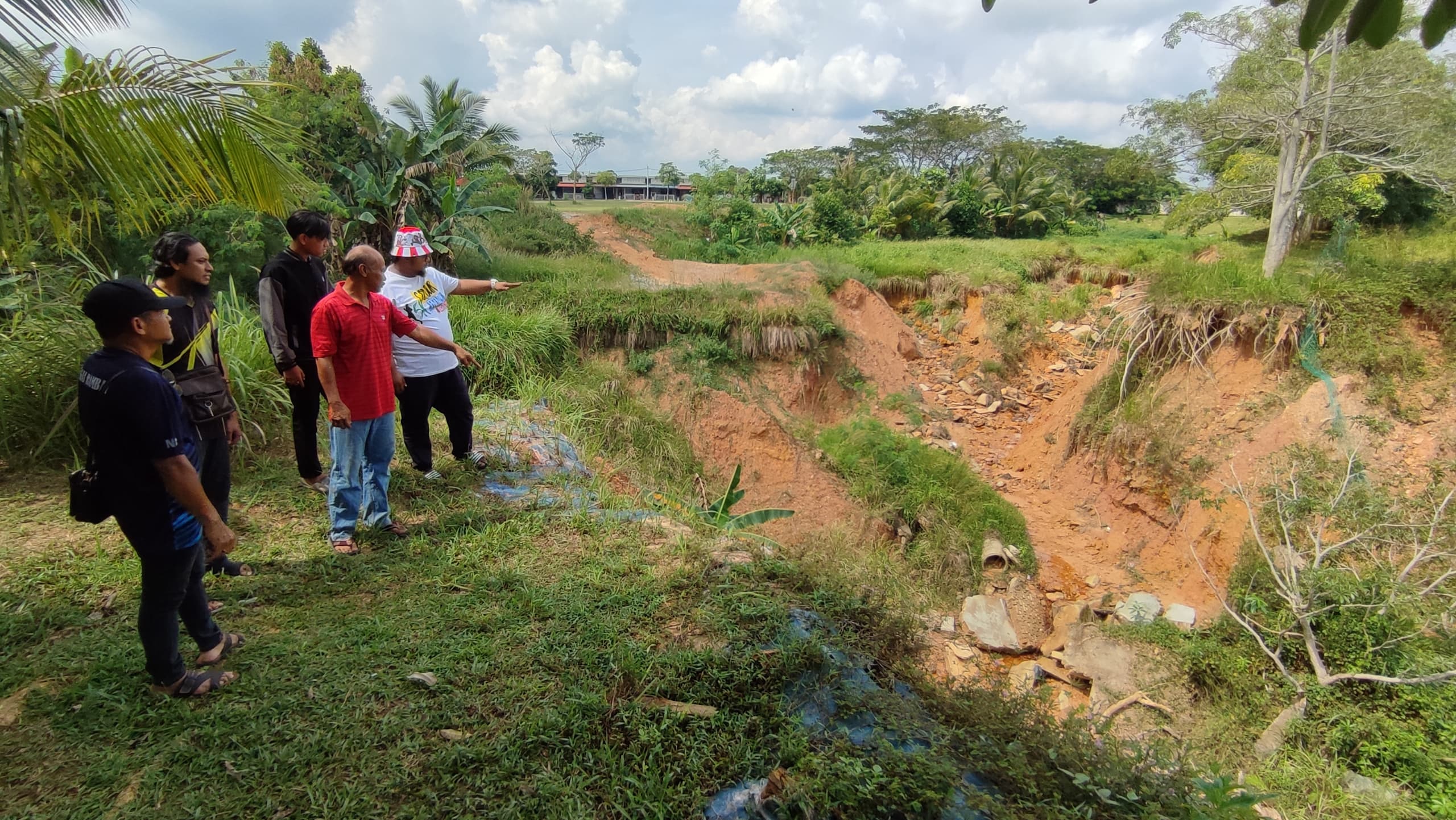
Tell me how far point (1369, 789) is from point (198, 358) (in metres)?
6.58

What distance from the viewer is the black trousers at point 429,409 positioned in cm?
410

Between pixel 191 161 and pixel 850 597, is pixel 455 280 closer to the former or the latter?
pixel 191 161

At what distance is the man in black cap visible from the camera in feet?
6.63

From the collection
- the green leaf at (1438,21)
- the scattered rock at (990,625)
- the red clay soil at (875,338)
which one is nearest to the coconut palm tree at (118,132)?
the green leaf at (1438,21)

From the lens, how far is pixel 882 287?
42.9 ft

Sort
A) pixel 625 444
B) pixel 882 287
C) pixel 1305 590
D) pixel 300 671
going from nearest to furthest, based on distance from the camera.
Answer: pixel 300 671, pixel 1305 590, pixel 625 444, pixel 882 287

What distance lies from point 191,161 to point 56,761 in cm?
238

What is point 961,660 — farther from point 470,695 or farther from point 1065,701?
point 470,695

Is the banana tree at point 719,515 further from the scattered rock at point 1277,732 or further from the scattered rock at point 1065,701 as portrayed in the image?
the scattered rock at point 1277,732

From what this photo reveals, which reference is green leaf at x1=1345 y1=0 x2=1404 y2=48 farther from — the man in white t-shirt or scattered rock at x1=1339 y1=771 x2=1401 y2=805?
scattered rock at x1=1339 y1=771 x2=1401 y2=805

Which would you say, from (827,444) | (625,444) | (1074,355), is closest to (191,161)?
(625,444)

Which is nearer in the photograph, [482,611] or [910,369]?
[482,611]

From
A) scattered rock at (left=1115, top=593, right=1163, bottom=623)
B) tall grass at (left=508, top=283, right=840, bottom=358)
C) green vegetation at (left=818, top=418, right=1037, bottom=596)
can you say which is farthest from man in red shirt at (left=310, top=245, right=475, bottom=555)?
scattered rock at (left=1115, top=593, right=1163, bottom=623)


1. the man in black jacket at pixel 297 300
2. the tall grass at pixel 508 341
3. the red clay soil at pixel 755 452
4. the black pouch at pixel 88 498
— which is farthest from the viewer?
the red clay soil at pixel 755 452
